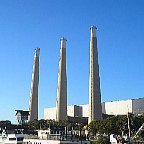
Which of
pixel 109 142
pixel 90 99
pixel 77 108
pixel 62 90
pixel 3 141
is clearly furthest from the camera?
pixel 77 108

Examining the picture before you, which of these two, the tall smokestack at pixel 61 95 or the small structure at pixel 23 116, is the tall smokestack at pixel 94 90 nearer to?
the tall smokestack at pixel 61 95

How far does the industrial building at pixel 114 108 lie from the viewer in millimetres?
144375

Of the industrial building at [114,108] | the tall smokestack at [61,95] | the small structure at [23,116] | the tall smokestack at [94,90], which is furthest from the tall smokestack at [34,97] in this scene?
the tall smokestack at [94,90]

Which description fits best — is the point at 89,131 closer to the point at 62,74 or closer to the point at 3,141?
the point at 62,74

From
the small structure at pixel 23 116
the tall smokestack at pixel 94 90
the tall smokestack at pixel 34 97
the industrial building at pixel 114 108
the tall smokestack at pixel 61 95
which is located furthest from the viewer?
the small structure at pixel 23 116

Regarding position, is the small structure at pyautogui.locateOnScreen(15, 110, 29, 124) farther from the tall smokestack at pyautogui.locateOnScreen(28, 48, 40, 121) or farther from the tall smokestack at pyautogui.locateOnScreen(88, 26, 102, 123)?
the tall smokestack at pyautogui.locateOnScreen(88, 26, 102, 123)

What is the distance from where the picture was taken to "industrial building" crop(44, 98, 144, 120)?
144m

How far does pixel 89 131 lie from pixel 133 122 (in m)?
14.7

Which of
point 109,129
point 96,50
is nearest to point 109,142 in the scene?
point 109,129

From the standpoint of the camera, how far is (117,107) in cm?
15412

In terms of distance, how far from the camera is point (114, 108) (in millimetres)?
155875

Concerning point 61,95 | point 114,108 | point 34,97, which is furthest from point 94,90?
point 114,108

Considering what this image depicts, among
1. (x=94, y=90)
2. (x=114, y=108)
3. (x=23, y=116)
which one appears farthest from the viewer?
(x=114, y=108)

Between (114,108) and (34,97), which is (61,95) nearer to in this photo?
(34,97)
